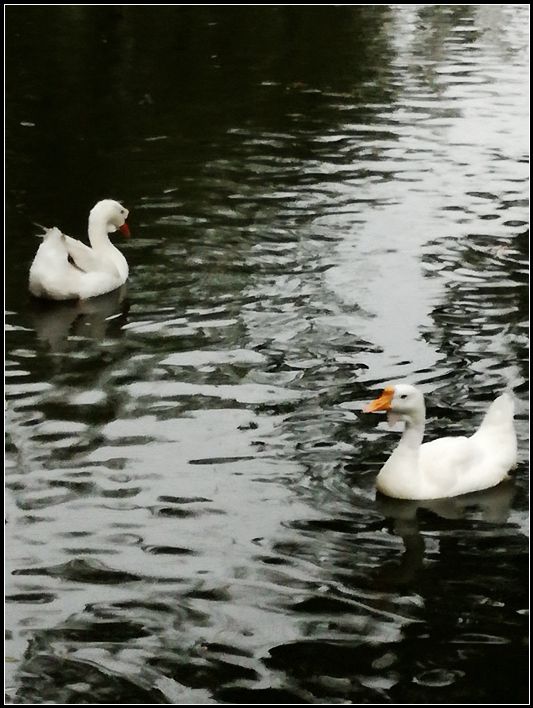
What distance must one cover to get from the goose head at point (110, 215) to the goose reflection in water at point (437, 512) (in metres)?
5.52

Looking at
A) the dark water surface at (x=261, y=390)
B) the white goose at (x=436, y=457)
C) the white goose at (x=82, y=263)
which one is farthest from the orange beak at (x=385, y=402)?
the white goose at (x=82, y=263)

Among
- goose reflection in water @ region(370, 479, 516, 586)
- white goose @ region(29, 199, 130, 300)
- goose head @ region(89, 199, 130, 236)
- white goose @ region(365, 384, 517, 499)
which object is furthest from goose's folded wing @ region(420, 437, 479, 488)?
goose head @ region(89, 199, 130, 236)

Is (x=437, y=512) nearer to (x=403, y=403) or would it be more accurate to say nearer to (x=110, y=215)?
→ (x=403, y=403)

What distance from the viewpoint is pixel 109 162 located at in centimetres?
1755

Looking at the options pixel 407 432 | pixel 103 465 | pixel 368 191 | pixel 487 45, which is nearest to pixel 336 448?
pixel 407 432

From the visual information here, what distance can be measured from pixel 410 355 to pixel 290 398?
143 cm

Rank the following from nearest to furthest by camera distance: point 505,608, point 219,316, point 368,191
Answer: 1. point 505,608
2. point 219,316
3. point 368,191

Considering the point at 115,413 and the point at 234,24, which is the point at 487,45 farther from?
the point at 115,413

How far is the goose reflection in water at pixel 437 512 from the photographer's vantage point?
8.62 m

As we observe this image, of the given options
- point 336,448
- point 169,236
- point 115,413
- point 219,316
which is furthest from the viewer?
point 169,236

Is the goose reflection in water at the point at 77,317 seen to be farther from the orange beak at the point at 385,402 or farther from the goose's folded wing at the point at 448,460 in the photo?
the goose's folded wing at the point at 448,460

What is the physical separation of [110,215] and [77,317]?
1477mm

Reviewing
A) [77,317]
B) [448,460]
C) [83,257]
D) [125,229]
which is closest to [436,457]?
[448,460]

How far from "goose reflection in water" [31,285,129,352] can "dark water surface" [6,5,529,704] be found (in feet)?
0.14
